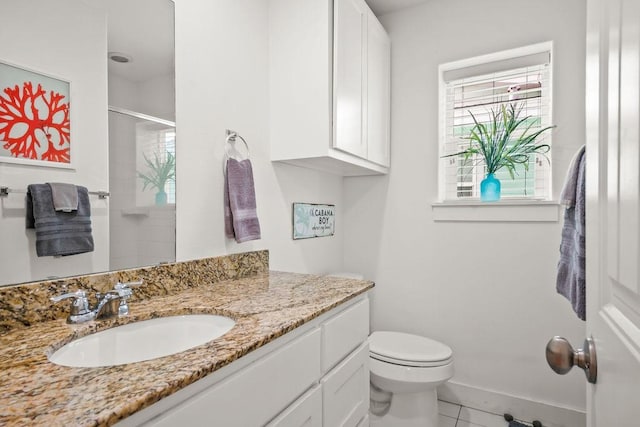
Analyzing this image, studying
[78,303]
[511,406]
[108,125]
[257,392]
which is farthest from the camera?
[511,406]

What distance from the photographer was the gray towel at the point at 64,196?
0.98 m

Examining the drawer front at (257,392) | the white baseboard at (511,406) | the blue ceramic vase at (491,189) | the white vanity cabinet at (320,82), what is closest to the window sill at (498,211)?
the blue ceramic vase at (491,189)

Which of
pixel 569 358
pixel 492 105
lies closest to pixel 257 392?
pixel 569 358

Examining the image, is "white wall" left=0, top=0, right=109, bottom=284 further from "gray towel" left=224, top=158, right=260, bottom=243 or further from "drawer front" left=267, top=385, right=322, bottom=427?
"drawer front" left=267, top=385, right=322, bottom=427

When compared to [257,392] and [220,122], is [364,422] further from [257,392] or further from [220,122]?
[220,122]

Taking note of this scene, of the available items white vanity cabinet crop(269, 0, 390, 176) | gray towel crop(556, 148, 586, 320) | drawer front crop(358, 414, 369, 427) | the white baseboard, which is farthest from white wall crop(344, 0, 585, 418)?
drawer front crop(358, 414, 369, 427)

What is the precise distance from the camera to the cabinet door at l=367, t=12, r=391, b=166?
6.79 ft

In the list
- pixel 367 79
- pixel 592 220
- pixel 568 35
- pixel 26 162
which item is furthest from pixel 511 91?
pixel 26 162

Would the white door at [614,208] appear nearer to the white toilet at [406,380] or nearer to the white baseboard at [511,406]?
the white toilet at [406,380]

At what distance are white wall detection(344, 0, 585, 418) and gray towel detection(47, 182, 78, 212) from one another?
5.86 ft

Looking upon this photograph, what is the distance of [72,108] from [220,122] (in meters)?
0.61

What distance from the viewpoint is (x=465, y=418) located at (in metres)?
2.03

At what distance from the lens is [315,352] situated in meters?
1.08

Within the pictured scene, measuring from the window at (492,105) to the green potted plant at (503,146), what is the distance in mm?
39
